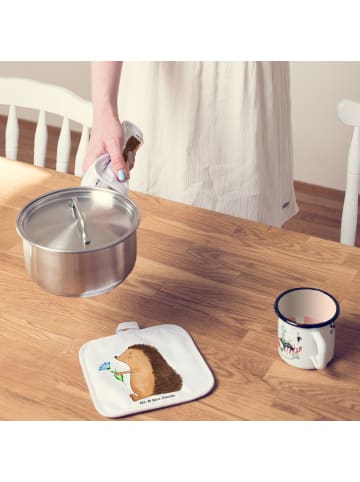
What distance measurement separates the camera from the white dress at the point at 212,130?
1.67 meters

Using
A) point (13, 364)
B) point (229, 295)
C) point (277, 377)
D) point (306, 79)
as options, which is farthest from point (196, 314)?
point (306, 79)

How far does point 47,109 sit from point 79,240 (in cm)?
81

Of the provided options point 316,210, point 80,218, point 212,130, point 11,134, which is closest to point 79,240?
point 80,218

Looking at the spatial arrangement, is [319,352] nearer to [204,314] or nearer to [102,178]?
[204,314]

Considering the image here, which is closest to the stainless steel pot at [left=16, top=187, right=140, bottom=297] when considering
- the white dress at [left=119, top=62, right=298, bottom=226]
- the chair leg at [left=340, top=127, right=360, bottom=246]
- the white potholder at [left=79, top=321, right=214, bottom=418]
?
the white potholder at [left=79, top=321, right=214, bottom=418]

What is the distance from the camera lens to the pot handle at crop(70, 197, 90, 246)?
3.48ft

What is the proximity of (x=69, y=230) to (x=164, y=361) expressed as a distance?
0.24 metres

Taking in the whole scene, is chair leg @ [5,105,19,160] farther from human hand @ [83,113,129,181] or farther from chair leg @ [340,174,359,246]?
chair leg @ [340,174,359,246]

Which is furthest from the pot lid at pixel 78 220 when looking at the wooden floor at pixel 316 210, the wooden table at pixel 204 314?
the wooden floor at pixel 316 210

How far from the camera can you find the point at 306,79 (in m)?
2.96

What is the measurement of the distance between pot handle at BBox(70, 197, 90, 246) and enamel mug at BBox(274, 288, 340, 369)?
30 centimetres

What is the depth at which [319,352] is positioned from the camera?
1048 millimetres

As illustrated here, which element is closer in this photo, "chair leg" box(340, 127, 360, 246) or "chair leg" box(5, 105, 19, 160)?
"chair leg" box(340, 127, 360, 246)

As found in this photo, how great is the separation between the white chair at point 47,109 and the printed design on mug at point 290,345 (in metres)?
0.85
